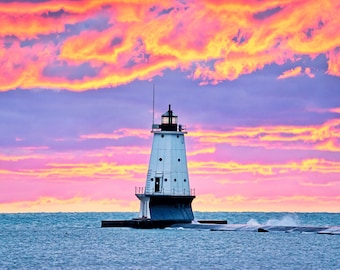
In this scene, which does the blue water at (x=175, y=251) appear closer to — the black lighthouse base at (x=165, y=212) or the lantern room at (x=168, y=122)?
the black lighthouse base at (x=165, y=212)

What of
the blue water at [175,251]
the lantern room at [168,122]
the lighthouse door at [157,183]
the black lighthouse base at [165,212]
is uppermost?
the lantern room at [168,122]

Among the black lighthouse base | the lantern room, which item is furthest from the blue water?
the lantern room

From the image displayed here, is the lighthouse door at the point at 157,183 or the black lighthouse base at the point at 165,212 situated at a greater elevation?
the lighthouse door at the point at 157,183

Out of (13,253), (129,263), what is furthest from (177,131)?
(129,263)

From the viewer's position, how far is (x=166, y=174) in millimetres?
103625

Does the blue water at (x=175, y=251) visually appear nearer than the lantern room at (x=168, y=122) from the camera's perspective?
Yes

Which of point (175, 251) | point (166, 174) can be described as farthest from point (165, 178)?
point (175, 251)

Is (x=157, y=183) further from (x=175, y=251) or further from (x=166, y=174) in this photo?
(x=175, y=251)

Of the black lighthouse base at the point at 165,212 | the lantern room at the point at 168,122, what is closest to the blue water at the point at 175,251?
the black lighthouse base at the point at 165,212

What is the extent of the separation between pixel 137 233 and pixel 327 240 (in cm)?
2277

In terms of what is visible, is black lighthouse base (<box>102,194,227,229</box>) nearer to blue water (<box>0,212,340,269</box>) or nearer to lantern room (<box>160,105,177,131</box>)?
blue water (<box>0,212,340,269</box>)

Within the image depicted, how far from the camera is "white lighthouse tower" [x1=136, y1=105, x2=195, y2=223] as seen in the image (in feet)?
340

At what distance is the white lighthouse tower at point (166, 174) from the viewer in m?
104

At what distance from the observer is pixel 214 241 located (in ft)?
302
